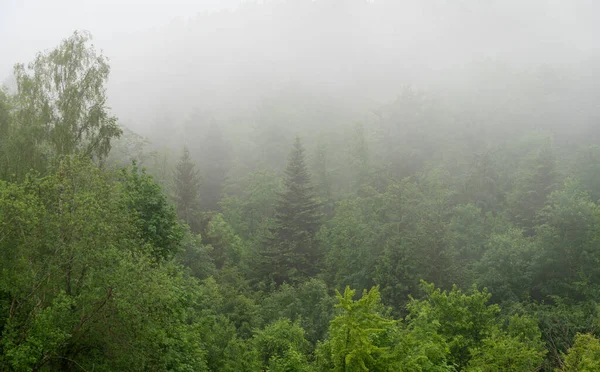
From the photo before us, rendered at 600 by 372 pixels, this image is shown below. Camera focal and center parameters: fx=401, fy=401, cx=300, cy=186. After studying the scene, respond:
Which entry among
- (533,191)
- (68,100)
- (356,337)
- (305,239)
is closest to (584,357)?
(356,337)

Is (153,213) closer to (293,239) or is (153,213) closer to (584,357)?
(584,357)

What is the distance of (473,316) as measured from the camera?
20391 millimetres

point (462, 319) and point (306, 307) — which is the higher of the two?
point (462, 319)

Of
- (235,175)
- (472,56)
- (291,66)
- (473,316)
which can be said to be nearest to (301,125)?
(235,175)

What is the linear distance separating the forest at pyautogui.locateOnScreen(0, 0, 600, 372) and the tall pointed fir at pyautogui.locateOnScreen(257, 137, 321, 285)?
0.70ft

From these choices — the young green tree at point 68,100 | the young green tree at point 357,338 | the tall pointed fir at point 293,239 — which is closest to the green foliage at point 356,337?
the young green tree at point 357,338

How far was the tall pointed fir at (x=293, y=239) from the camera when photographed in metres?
38.1

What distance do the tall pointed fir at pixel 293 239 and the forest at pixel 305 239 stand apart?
0.70 ft

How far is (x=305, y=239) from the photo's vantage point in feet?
131

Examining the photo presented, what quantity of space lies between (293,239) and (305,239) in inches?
56.7

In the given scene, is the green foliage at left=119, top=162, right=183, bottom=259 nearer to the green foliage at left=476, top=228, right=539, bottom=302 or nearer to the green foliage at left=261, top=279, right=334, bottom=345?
the green foliage at left=261, top=279, right=334, bottom=345

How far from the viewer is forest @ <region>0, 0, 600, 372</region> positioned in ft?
40.5

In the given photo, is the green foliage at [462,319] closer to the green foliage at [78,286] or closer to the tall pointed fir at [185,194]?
the green foliage at [78,286]

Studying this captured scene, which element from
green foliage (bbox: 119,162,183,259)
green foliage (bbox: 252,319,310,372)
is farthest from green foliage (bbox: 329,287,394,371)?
green foliage (bbox: 119,162,183,259)
